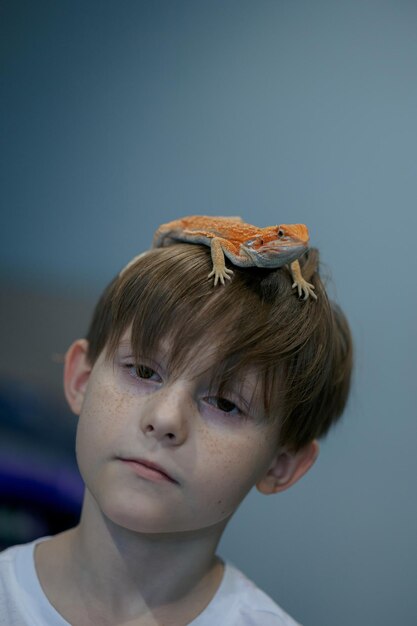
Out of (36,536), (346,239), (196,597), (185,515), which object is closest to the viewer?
(185,515)

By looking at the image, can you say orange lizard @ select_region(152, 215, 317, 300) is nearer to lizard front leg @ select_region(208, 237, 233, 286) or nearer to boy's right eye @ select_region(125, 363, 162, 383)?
lizard front leg @ select_region(208, 237, 233, 286)

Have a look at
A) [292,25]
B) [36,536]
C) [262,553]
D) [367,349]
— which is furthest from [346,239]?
[36,536]

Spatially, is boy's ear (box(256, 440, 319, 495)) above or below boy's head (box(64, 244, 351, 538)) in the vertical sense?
below

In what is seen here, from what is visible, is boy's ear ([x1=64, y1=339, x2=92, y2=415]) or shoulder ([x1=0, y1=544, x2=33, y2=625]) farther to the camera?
boy's ear ([x1=64, y1=339, x2=92, y2=415])

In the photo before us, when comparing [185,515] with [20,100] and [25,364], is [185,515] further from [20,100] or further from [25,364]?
[20,100]

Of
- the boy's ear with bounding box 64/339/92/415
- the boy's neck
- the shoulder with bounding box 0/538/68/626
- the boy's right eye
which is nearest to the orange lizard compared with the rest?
the boy's right eye

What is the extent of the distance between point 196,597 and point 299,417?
334mm

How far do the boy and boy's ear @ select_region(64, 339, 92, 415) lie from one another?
3cm

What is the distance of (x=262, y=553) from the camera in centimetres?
151

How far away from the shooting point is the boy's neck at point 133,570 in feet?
3.36

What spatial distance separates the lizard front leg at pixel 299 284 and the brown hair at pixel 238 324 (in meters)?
0.01

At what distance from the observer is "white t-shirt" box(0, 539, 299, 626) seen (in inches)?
39.1

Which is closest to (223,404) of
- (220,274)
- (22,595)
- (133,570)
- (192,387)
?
(192,387)

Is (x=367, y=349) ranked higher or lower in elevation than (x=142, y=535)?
higher
